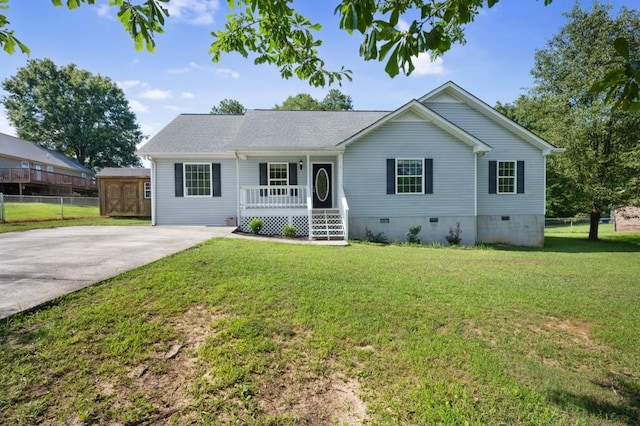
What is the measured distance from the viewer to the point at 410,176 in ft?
40.9

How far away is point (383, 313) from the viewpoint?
3.90 metres

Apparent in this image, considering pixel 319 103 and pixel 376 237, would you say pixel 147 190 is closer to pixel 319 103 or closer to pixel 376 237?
pixel 376 237

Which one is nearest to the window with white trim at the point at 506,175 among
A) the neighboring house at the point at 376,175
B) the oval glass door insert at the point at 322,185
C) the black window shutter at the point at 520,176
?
the neighboring house at the point at 376,175

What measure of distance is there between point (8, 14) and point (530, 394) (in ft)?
20.7

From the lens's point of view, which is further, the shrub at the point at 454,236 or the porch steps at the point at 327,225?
the shrub at the point at 454,236

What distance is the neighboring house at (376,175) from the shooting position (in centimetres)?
1209

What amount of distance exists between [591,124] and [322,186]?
13.6 meters

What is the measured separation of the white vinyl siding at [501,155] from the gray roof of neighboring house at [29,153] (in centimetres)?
3651

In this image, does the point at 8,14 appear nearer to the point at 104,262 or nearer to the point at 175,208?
the point at 104,262

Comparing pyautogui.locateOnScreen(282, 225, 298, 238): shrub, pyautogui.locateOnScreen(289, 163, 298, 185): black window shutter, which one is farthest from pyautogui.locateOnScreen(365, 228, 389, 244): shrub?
pyautogui.locateOnScreen(289, 163, 298, 185): black window shutter

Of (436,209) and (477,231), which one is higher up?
(436,209)

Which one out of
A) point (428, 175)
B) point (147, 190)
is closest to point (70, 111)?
point (147, 190)

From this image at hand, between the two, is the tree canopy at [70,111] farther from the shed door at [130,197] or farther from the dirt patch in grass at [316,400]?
the dirt patch in grass at [316,400]

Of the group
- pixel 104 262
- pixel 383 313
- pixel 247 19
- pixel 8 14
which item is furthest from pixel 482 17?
pixel 104 262
